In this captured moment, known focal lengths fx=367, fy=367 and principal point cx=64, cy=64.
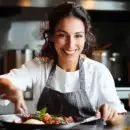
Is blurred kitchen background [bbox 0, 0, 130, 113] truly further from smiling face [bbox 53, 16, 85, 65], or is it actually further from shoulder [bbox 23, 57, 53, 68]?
smiling face [bbox 53, 16, 85, 65]

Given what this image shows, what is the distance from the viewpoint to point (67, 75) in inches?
54.7

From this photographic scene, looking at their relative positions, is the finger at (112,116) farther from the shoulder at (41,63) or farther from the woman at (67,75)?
the shoulder at (41,63)

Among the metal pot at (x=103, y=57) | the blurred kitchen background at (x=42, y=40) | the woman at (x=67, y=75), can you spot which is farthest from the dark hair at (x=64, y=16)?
the metal pot at (x=103, y=57)

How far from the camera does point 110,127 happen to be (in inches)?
37.3

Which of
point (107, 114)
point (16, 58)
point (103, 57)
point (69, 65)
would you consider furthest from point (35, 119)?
point (103, 57)

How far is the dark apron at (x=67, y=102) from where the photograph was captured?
4.21ft

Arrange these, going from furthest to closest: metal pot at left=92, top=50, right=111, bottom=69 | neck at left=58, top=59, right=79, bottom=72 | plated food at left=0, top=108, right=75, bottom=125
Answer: metal pot at left=92, top=50, right=111, bottom=69 < neck at left=58, top=59, right=79, bottom=72 < plated food at left=0, top=108, right=75, bottom=125

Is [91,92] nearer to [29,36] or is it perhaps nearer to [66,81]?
[66,81]

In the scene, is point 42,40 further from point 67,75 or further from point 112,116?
point 112,116

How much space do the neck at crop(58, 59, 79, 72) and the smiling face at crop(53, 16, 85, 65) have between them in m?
0.06

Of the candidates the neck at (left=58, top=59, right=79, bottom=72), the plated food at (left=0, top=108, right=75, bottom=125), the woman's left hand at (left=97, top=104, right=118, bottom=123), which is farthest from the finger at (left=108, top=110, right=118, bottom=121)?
the neck at (left=58, top=59, right=79, bottom=72)

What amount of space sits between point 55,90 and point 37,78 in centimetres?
10

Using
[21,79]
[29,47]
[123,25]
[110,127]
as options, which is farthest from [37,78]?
[123,25]

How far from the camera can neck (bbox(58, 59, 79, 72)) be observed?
4.56 ft
